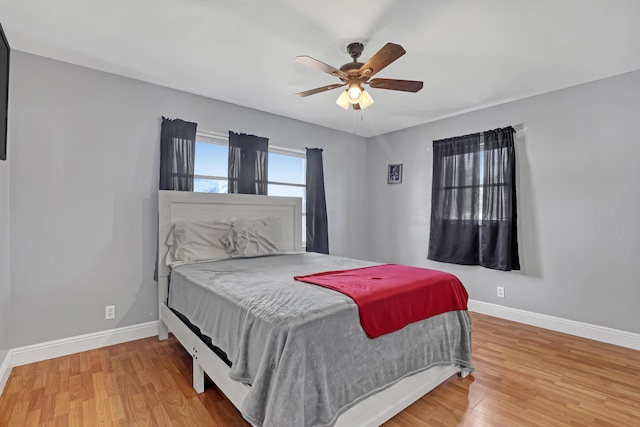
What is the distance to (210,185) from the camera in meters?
3.46

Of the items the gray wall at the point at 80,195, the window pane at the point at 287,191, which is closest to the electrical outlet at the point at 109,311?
the gray wall at the point at 80,195

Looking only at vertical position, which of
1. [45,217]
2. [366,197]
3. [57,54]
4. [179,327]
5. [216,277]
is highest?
[57,54]

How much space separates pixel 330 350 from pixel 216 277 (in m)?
1.15

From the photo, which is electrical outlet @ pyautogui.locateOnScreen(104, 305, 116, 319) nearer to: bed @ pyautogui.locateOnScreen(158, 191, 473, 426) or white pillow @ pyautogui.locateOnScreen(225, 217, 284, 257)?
bed @ pyautogui.locateOnScreen(158, 191, 473, 426)

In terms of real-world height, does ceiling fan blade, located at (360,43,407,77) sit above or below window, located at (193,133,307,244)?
above

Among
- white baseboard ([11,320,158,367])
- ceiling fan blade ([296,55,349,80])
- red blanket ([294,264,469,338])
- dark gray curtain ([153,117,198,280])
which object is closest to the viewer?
red blanket ([294,264,469,338])

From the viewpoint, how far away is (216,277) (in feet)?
7.30

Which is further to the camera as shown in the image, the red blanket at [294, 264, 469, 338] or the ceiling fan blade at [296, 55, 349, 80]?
the ceiling fan blade at [296, 55, 349, 80]

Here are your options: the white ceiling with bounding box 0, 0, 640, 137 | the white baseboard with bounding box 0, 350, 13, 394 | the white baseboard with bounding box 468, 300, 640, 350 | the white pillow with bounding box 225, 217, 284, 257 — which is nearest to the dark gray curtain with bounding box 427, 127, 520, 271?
the white baseboard with bounding box 468, 300, 640, 350

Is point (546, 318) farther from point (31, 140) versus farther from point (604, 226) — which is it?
point (31, 140)

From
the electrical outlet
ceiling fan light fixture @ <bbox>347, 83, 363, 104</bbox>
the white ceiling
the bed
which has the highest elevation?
the white ceiling

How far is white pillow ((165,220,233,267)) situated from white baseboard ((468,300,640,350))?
10.3 feet

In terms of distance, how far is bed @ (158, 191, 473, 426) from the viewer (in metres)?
1.32

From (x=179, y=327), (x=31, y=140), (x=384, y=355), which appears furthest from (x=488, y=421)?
(x=31, y=140)
